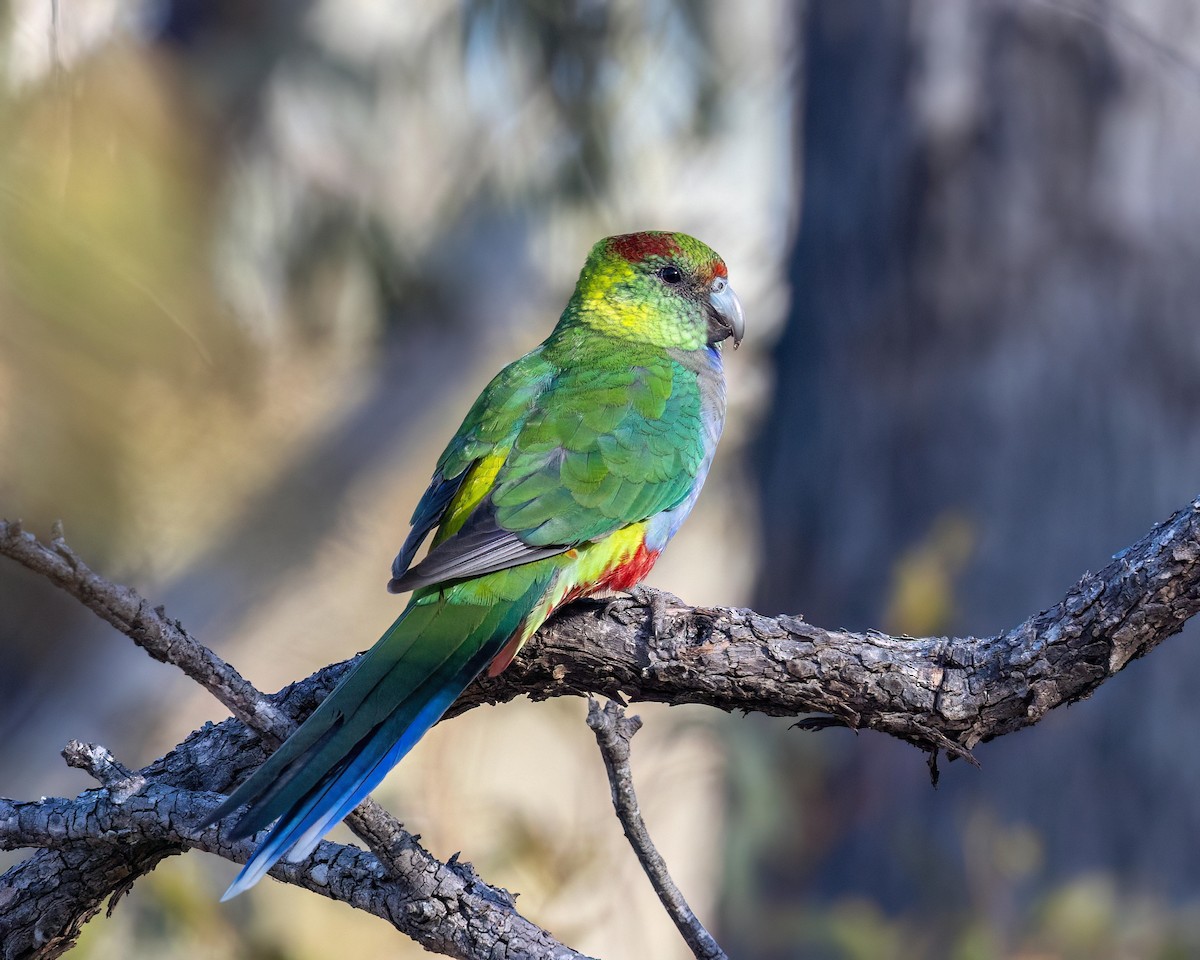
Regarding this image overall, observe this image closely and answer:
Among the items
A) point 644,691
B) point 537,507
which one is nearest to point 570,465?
point 537,507

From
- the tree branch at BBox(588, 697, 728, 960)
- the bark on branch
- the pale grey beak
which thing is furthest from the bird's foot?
the pale grey beak

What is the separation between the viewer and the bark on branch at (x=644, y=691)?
3.98ft

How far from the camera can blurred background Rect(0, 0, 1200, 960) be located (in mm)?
3289

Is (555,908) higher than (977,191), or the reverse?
(977,191)

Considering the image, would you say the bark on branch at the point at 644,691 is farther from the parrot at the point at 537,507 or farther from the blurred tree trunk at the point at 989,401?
the blurred tree trunk at the point at 989,401

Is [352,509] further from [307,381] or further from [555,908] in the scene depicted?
[555,908]

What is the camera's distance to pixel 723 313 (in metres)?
2.40

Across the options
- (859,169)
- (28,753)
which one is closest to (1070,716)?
(859,169)

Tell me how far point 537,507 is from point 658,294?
0.79 m

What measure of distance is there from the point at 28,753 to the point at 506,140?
2.48 meters

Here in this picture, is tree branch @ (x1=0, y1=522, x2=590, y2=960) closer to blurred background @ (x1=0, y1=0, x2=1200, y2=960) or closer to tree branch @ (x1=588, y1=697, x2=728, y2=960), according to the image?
tree branch @ (x1=588, y1=697, x2=728, y2=960)

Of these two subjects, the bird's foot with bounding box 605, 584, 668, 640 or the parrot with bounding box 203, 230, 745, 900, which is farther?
the bird's foot with bounding box 605, 584, 668, 640

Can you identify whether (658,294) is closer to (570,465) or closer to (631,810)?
(570,465)

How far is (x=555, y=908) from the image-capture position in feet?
11.8
